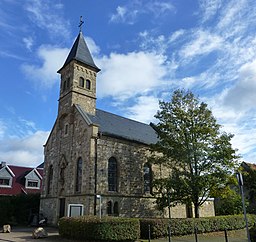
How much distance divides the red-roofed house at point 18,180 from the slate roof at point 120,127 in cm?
1875

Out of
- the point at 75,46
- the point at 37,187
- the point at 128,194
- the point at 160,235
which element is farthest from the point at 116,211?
the point at 37,187

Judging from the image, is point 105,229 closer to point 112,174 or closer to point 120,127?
point 112,174

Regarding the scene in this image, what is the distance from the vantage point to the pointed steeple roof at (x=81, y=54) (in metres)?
27.8

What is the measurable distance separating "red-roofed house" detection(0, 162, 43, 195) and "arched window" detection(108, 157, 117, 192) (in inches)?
793

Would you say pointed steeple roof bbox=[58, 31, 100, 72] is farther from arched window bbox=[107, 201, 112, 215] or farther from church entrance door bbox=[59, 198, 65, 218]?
arched window bbox=[107, 201, 112, 215]

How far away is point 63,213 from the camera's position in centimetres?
2345

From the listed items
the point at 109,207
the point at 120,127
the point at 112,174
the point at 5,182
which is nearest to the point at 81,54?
the point at 120,127

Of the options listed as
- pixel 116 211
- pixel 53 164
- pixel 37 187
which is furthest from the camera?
pixel 37 187

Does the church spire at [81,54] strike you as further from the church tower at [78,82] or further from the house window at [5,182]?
the house window at [5,182]

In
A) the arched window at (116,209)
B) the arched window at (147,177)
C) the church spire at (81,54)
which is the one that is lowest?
the arched window at (116,209)

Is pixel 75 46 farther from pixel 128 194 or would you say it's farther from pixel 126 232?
pixel 126 232

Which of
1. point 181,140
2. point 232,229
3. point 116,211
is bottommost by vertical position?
point 232,229

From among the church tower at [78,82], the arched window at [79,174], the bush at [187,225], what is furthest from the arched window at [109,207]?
the church tower at [78,82]

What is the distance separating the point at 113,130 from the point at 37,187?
70.4 feet
